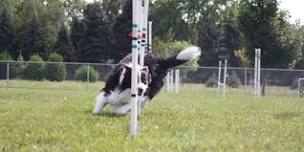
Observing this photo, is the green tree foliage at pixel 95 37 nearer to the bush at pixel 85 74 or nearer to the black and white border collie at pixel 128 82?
the bush at pixel 85 74

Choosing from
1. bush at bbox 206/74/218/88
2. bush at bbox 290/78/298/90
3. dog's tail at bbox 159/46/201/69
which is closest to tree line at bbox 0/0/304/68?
bush at bbox 206/74/218/88

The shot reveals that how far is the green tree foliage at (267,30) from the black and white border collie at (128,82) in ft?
77.9

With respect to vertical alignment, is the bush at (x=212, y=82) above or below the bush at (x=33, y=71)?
below

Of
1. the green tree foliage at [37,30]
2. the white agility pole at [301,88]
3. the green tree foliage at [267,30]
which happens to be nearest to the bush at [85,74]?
the green tree foliage at [267,30]

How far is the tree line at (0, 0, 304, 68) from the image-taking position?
122 ft

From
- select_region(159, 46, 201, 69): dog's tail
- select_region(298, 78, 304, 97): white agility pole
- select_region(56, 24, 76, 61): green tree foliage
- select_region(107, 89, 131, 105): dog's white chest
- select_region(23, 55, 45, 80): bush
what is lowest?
select_region(298, 78, 304, 97): white agility pole

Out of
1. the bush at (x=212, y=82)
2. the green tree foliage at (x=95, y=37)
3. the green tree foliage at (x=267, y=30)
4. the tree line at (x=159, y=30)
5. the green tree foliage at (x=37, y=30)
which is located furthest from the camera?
the green tree foliage at (x=95, y=37)

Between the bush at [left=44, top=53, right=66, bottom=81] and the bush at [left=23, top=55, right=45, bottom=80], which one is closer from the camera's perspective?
the bush at [left=23, top=55, right=45, bottom=80]

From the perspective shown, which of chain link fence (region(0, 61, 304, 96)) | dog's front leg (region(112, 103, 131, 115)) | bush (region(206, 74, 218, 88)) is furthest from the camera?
bush (region(206, 74, 218, 88))

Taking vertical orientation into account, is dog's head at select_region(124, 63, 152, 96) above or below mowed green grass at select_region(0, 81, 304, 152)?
above

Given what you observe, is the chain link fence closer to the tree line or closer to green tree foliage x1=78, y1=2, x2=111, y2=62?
the tree line

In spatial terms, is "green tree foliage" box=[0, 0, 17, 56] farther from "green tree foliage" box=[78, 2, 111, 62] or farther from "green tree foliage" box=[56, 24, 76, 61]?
"green tree foliage" box=[78, 2, 111, 62]

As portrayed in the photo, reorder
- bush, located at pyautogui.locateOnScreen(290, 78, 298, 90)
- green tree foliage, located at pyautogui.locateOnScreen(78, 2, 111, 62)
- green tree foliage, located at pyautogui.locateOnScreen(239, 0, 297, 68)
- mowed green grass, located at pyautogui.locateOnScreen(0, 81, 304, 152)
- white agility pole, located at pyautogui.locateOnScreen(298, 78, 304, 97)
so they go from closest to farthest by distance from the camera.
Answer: mowed green grass, located at pyautogui.locateOnScreen(0, 81, 304, 152)
white agility pole, located at pyautogui.locateOnScreen(298, 78, 304, 97)
bush, located at pyautogui.locateOnScreen(290, 78, 298, 90)
green tree foliage, located at pyautogui.locateOnScreen(239, 0, 297, 68)
green tree foliage, located at pyautogui.locateOnScreen(78, 2, 111, 62)

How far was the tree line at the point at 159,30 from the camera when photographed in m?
37.2
